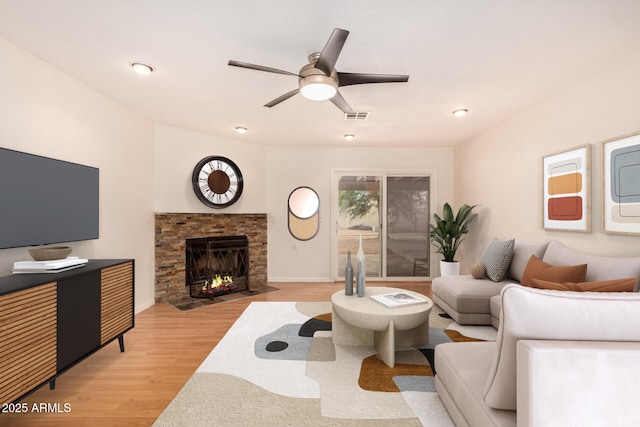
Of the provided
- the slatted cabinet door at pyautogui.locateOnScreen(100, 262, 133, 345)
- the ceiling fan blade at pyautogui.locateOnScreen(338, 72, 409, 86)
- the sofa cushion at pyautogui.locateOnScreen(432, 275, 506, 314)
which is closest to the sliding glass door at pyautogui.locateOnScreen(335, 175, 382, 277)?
the sofa cushion at pyautogui.locateOnScreen(432, 275, 506, 314)

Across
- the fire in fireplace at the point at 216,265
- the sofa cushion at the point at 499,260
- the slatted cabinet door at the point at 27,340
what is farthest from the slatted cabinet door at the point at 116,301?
the sofa cushion at the point at 499,260

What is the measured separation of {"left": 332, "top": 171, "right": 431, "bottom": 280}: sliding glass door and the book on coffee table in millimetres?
2665

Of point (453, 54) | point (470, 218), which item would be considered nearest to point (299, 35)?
point (453, 54)

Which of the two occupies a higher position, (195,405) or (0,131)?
(0,131)

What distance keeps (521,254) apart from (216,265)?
4174 millimetres

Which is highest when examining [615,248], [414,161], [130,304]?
[414,161]

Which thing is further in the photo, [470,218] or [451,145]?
[451,145]

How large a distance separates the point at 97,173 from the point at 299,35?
241 cm

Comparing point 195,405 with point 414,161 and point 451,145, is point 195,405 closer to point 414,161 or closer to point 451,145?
point 414,161

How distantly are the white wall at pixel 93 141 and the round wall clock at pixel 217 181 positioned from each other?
2.18 feet

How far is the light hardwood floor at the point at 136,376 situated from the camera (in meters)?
1.85

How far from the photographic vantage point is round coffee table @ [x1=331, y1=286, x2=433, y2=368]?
2332mm

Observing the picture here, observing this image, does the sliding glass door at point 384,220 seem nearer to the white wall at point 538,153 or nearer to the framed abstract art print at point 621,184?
the white wall at point 538,153

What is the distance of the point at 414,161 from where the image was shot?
5.52m
